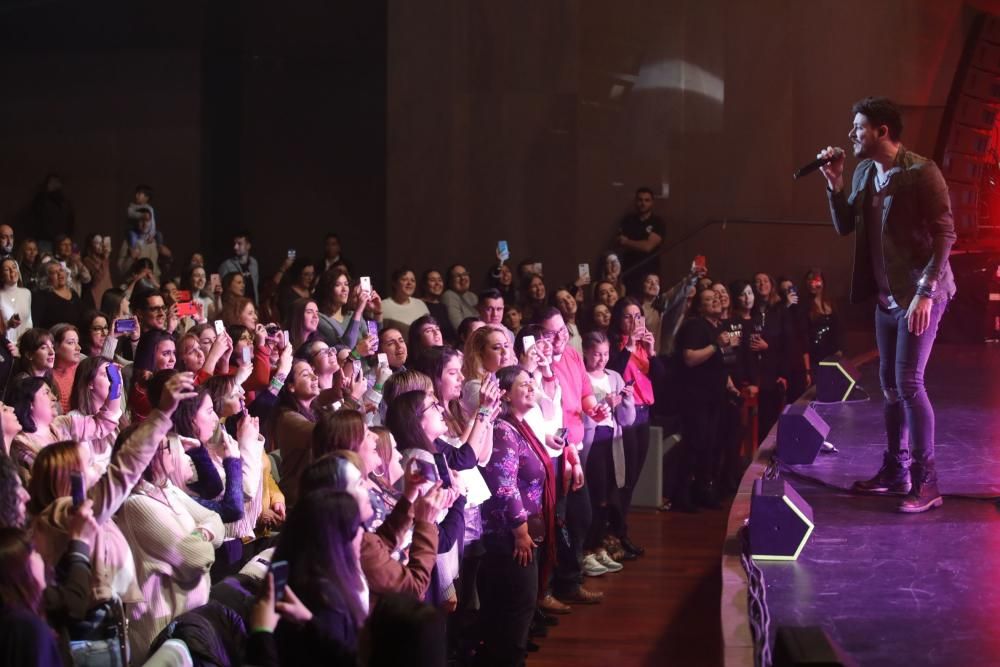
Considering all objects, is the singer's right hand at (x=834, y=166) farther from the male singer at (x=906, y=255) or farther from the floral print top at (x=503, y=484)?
the floral print top at (x=503, y=484)

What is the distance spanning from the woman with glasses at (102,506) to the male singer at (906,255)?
2619 mm

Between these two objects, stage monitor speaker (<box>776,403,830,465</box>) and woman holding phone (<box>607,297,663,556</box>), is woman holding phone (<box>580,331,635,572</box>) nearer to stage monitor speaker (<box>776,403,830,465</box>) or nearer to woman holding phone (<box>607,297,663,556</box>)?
woman holding phone (<box>607,297,663,556</box>)

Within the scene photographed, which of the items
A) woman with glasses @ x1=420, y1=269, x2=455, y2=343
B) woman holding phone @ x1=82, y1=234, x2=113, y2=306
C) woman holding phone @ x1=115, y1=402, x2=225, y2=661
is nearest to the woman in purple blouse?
woman holding phone @ x1=115, y1=402, x2=225, y2=661

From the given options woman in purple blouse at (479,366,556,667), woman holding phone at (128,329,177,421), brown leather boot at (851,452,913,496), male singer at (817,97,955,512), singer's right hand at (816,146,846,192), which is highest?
singer's right hand at (816,146,846,192)

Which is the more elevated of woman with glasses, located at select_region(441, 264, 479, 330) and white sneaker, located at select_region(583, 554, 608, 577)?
woman with glasses, located at select_region(441, 264, 479, 330)

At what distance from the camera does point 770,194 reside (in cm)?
1348

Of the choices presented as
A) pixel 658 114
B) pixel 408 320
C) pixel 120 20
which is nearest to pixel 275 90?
pixel 120 20

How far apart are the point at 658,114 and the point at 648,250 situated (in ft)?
5.60

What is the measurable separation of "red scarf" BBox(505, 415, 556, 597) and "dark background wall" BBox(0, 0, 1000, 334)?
725cm

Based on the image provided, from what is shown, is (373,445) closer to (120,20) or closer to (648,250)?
(648,250)

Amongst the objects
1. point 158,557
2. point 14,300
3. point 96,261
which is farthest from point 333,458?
point 96,261

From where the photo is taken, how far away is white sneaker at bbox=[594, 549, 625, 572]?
23.7ft

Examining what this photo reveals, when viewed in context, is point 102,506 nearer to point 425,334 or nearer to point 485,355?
point 485,355

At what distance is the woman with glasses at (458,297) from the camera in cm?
952
